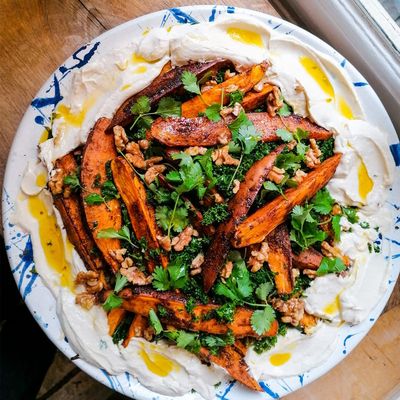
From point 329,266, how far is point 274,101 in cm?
76

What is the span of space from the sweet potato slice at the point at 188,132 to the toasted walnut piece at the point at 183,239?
0.36 metres

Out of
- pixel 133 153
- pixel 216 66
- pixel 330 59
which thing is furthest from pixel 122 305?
pixel 330 59

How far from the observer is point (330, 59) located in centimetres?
235

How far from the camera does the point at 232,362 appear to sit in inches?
88.8

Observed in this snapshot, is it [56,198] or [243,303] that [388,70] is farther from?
A: [56,198]

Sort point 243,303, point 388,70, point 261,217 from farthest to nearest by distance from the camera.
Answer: point 388,70, point 243,303, point 261,217

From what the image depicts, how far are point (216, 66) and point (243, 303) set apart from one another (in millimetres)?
1032

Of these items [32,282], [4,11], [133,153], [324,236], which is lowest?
[324,236]

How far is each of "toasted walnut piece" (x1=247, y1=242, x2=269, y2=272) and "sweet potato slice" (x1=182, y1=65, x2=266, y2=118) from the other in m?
0.63

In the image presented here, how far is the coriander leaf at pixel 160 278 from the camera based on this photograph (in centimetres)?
213

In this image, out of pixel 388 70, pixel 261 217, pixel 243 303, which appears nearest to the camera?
pixel 261 217

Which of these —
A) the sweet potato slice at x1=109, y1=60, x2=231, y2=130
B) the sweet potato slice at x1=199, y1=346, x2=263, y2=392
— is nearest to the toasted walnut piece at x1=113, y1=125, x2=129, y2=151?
the sweet potato slice at x1=109, y1=60, x2=231, y2=130

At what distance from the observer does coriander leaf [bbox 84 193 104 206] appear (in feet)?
6.96

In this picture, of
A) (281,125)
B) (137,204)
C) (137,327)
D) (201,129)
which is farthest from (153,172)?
(137,327)
